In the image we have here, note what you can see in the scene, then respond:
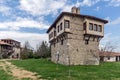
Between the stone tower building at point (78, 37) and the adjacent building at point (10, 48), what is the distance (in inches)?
1829

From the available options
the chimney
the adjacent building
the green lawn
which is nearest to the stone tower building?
the chimney

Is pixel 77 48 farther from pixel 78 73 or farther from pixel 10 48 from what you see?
pixel 10 48

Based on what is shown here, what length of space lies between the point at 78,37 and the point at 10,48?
182 ft

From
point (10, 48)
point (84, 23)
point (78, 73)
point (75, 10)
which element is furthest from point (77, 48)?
point (10, 48)

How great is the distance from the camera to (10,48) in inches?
3329

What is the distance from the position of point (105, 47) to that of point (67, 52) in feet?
23.0

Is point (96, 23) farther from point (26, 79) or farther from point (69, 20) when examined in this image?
point (26, 79)

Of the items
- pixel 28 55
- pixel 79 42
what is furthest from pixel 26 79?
pixel 28 55

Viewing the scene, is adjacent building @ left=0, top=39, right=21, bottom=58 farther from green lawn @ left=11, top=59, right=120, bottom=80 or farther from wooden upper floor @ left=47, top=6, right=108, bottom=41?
green lawn @ left=11, top=59, right=120, bottom=80

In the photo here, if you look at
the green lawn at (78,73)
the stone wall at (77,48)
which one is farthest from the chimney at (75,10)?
the green lawn at (78,73)

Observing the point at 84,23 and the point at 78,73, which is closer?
the point at 78,73

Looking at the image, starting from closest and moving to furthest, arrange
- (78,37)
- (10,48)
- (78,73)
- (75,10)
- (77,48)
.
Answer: (78,73) < (77,48) < (78,37) < (75,10) < (10,48)

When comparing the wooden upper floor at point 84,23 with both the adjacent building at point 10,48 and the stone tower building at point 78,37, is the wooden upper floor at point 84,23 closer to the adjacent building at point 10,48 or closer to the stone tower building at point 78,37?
the stone tower building at point 78,37

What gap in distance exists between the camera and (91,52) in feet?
121
